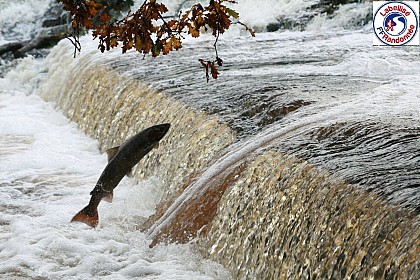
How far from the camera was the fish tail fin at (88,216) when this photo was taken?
5.18 meters

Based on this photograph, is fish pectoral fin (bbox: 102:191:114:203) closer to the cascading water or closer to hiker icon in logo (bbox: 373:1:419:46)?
the cascading water

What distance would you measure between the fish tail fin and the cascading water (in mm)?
94

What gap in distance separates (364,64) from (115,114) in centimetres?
239

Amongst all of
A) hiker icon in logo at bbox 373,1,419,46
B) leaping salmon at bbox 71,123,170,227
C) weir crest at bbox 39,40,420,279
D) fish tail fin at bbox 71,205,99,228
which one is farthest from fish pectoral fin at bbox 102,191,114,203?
hiker icon in logo at bbox 373,1,419,46

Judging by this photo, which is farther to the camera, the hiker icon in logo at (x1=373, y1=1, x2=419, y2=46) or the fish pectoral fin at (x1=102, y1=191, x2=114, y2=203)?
the hiker icon in logo at (x1=373, y1=1, x2=419, y2=46)

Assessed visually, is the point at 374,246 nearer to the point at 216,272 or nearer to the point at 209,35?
the point at 216,272

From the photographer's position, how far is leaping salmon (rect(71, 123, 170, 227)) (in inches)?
201

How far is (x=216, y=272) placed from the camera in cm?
432

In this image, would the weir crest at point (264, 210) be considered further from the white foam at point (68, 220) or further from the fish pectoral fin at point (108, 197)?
the fish pectoral fin at point (108, 197)

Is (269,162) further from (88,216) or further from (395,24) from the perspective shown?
(395,24)

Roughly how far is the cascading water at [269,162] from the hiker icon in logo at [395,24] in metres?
0.82

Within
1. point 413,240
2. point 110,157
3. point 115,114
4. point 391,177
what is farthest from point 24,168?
point 413,240

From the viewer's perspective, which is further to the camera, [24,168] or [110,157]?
[24,168]

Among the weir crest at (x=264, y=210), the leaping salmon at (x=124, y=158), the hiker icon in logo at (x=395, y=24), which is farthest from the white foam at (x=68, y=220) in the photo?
the hiker icon in logo at (x=395, y=24)
